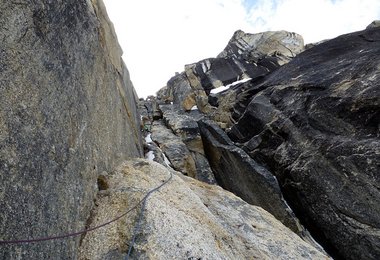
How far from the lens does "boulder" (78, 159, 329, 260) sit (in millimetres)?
5477

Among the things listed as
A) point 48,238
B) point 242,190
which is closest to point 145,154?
point 242,190

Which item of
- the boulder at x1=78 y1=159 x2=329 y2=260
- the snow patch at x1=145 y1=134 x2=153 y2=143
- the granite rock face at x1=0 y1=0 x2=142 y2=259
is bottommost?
the boulder at x1=78 y1=159 x2=329 y2=260

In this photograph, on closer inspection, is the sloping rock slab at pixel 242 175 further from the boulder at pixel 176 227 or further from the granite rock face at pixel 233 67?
the granite rock face at pixel 233 67

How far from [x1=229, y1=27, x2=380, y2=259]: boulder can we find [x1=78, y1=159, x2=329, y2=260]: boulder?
3158 mm

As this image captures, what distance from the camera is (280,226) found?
954cm

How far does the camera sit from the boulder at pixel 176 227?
5.48 metres

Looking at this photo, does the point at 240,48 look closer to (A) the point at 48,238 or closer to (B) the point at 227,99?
(B) the point at 227,99

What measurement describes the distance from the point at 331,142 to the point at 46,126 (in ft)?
35.7

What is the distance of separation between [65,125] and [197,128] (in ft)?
58.2

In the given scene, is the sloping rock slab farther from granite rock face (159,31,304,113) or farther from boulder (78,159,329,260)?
granite rock face (159,31,304,113)

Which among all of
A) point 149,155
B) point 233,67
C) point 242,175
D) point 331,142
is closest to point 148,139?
point 149,155

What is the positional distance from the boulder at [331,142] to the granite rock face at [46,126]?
8794 millimetres

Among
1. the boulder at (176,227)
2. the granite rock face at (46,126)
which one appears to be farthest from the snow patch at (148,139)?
the granite rock face at (46,126)

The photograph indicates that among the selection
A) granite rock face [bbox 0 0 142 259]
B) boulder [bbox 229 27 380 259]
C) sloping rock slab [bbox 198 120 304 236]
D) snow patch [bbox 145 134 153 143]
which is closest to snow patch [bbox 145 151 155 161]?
snow patch [bbox 145 134 153 143]
